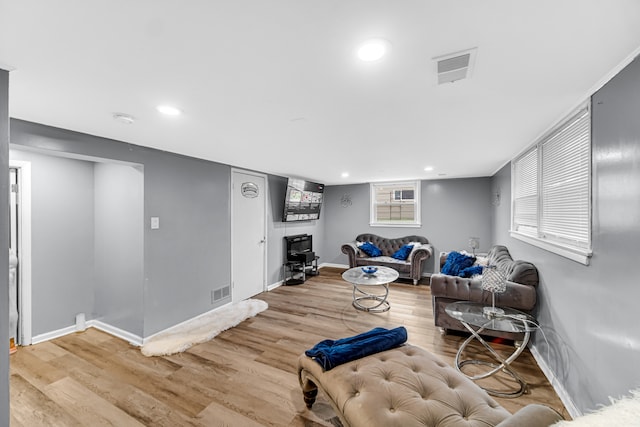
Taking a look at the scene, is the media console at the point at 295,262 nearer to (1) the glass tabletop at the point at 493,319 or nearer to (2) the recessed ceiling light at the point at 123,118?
(1) the glass tabletop at the point at 493,319

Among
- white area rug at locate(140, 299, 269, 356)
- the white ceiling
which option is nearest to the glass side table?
the white ceiling

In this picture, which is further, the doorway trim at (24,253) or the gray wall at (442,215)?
the gray wall at (442,215)

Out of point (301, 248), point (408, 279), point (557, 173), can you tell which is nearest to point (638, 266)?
point (557, 173)

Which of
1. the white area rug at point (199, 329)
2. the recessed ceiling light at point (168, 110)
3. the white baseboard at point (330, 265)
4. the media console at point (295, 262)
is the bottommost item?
the white area rug at point (199, 329)

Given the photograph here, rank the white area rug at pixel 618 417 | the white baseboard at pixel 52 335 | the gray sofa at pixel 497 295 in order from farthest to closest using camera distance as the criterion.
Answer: the white baseboard at pixel 52 335 < the gray sofa at pixel 497 295 < the white area rug at pixel 618 417

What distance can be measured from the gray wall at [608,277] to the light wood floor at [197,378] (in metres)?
0.54

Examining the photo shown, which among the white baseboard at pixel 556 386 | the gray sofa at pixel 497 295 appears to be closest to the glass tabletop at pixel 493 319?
the gray sofa at pixel 497 295

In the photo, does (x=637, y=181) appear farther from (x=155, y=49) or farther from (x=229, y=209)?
(x=229, y=209)

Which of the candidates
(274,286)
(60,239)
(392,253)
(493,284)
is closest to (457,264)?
(493,284)

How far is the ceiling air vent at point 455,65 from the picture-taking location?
1191 millimetres

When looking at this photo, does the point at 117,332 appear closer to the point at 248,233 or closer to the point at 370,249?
the point at 248,233

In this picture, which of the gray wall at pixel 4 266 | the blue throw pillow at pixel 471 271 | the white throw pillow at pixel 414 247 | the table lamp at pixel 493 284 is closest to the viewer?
the gray wall at pixel 4 266

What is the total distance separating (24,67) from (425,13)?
1.98 m

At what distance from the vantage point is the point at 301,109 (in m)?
1.84
